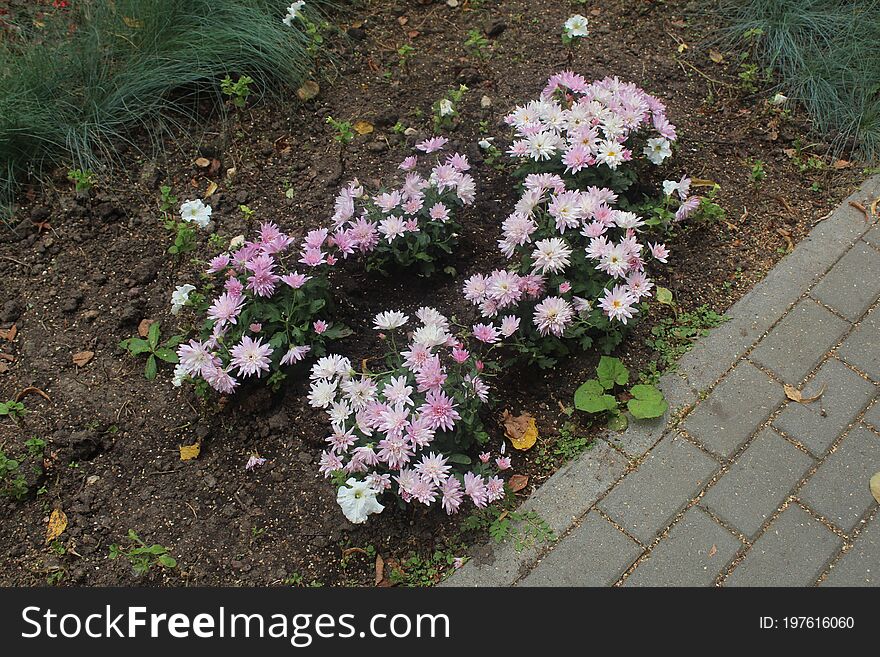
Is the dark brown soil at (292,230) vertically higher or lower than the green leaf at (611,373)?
higher

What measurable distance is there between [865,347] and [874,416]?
32 cm

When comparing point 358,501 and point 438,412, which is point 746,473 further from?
point 358,501

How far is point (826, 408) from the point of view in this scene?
3053 mm

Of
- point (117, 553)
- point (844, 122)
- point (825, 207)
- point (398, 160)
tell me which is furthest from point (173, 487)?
point (844, 122)

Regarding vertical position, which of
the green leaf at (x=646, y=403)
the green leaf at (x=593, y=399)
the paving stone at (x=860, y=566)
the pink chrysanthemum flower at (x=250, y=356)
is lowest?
the paving stone at (x=860, y=566)

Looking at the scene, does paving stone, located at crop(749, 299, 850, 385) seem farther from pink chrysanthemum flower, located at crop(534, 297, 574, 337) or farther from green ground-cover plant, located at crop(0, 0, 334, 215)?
green ground-cover plant, located at crop(0, 0, 334, 215)

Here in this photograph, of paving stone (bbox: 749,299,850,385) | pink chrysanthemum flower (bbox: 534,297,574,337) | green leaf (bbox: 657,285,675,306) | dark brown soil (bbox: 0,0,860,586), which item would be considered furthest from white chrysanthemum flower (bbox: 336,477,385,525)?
paving stone (bbox: 749,299,850,385)

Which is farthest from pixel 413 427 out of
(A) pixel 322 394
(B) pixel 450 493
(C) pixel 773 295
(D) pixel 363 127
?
(D) pixel 363 127

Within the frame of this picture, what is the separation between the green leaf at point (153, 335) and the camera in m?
3.26

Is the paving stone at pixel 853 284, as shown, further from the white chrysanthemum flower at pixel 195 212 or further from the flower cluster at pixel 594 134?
the white chrysanthemum flower at pixel 195 212

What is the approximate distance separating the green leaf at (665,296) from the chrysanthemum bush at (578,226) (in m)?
0.05

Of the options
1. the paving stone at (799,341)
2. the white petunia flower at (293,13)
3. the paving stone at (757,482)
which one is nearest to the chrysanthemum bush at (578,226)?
the paving stone at (799,341)

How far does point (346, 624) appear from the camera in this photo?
2656 millimetres

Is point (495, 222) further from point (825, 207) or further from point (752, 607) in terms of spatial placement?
point (752, 607)
